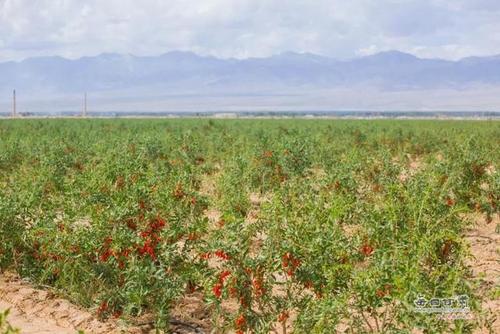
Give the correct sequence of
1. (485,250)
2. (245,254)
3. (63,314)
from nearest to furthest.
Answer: (245,254), (63,314), (485,250)

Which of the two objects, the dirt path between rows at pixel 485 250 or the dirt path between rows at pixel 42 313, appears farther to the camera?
the dirt path between rows at pixel 485 250

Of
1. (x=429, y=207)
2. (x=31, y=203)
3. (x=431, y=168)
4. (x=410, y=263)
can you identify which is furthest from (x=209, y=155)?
(x=410, y=263)

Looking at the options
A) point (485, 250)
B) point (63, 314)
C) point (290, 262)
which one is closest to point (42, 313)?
point (63, 314)

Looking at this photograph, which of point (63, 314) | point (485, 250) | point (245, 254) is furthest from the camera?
point (485, 250)

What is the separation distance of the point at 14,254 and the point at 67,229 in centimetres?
111

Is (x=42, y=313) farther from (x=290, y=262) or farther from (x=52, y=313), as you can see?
(x=290, y=262)

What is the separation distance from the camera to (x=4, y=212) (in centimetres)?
771

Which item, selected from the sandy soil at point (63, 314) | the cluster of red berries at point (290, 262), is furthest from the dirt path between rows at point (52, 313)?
the cluster of red berries at point (290, 262)

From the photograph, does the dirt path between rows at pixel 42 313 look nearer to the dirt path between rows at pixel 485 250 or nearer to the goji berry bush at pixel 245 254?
the goji berry bush at pixel 245 254

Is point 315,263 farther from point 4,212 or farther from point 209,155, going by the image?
point 209,155

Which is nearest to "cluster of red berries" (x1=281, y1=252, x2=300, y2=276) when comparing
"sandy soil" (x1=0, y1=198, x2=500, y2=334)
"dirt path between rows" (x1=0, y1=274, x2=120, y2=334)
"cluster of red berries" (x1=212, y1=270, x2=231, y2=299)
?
"cluster of red berries" (x1=212, y1=270, x2=231, y2=299)

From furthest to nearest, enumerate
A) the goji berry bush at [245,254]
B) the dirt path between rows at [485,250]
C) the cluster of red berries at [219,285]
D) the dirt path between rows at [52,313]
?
1. the dirt path between rows at [485,250]
2. the dirt path between rows at [52,313]
3. the cluster of red berries at [219,285]
4. the goji berry bush at [245,254]

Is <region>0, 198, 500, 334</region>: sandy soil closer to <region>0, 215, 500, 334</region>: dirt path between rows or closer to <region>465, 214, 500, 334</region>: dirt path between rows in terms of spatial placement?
<region>0, 215, 500, 334</region>: dirt path between rows

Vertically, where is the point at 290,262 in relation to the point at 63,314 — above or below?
above
